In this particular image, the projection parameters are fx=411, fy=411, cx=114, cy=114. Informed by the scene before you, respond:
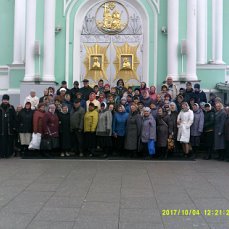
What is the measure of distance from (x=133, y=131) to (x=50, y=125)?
7.82ft

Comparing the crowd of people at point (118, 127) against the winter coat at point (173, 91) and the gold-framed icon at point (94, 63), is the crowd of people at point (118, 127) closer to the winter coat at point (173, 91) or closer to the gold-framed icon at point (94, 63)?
the winter coat at point (173, 91)

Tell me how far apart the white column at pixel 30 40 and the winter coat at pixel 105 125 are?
4.73m

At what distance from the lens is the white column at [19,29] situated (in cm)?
1778

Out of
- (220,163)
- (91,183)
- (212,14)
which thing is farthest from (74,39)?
(91,183)

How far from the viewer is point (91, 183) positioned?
8.22 meters

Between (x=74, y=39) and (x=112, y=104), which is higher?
(x=74, y=39)

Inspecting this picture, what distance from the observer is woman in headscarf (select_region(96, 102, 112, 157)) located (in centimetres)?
1164

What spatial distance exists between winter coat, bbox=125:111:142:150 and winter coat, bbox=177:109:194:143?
115 cm

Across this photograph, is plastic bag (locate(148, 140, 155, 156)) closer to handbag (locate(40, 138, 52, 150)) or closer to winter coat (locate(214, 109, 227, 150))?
winter coat (locate(214, 109, 227, 150))

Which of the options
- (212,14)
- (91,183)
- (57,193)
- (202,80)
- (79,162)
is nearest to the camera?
(57,193)

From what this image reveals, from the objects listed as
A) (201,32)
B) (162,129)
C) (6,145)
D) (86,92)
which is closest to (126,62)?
(201,32)

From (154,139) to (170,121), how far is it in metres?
0.74

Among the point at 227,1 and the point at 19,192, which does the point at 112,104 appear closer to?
the point at 19,192

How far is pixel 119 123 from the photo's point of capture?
38.5 ft
